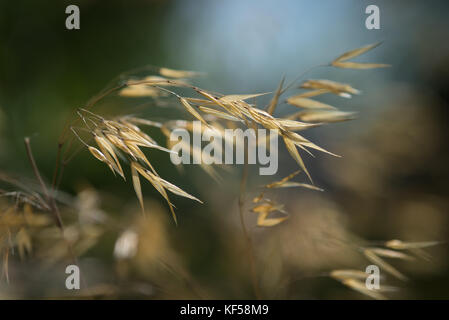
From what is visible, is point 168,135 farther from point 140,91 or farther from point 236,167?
point 236,167

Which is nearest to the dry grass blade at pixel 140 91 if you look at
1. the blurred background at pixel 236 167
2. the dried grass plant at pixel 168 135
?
the dried grass plant at pixel 168 135

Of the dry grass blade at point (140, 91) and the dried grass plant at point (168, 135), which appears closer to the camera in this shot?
the dried grass plant at point (168, 135)

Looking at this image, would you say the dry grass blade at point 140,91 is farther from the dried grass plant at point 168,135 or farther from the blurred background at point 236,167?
the blurred background at point 236,167

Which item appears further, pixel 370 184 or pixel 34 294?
pixel 370 184

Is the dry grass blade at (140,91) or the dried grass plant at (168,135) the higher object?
the dry grass blade at (140,91)

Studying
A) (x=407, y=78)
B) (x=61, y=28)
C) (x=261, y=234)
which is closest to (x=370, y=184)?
(x=261, y=234)

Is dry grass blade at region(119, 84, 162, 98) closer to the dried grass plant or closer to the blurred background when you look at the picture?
the dried grass plant

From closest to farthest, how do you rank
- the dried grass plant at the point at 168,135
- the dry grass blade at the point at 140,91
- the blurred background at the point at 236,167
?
the dried grass plant at the point at 168,135
the dry grass blade at the point at 140,91
the blurred background at the point at 236,167
